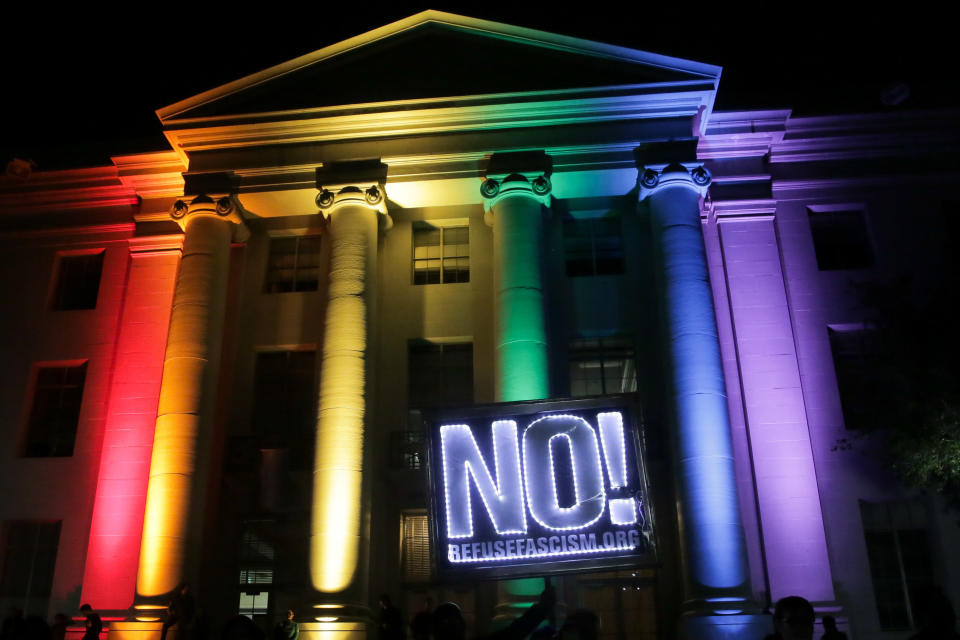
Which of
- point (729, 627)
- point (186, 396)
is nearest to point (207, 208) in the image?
point (186, 396)

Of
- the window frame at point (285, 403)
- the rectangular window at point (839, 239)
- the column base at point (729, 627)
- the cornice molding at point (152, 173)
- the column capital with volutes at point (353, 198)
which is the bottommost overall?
A: the column base at point (729, 627)

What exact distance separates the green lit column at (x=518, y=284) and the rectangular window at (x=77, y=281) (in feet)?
40.7

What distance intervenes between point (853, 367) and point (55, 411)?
22.1 m

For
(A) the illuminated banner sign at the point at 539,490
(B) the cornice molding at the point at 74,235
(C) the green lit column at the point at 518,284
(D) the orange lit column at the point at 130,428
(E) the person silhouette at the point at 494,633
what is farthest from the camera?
(B) the cornice molding at the point at 74,235

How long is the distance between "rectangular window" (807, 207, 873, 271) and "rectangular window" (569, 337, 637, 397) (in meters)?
6.04

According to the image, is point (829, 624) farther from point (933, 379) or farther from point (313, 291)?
point (313, 291)

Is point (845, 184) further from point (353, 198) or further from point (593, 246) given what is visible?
point (353, 198)

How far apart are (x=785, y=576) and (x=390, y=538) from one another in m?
9.53

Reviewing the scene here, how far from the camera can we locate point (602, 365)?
23.1m

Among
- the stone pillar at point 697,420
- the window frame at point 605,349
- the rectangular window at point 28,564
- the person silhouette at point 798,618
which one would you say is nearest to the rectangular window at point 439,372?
the window frame at point 605,349

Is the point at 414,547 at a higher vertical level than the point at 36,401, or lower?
lower

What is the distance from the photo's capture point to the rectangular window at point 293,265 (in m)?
24.8

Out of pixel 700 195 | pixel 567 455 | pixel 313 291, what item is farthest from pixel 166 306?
pixel 567 455

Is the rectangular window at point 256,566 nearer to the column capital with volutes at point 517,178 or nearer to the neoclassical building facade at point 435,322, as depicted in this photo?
the neoclassical building facade at point 435,322
